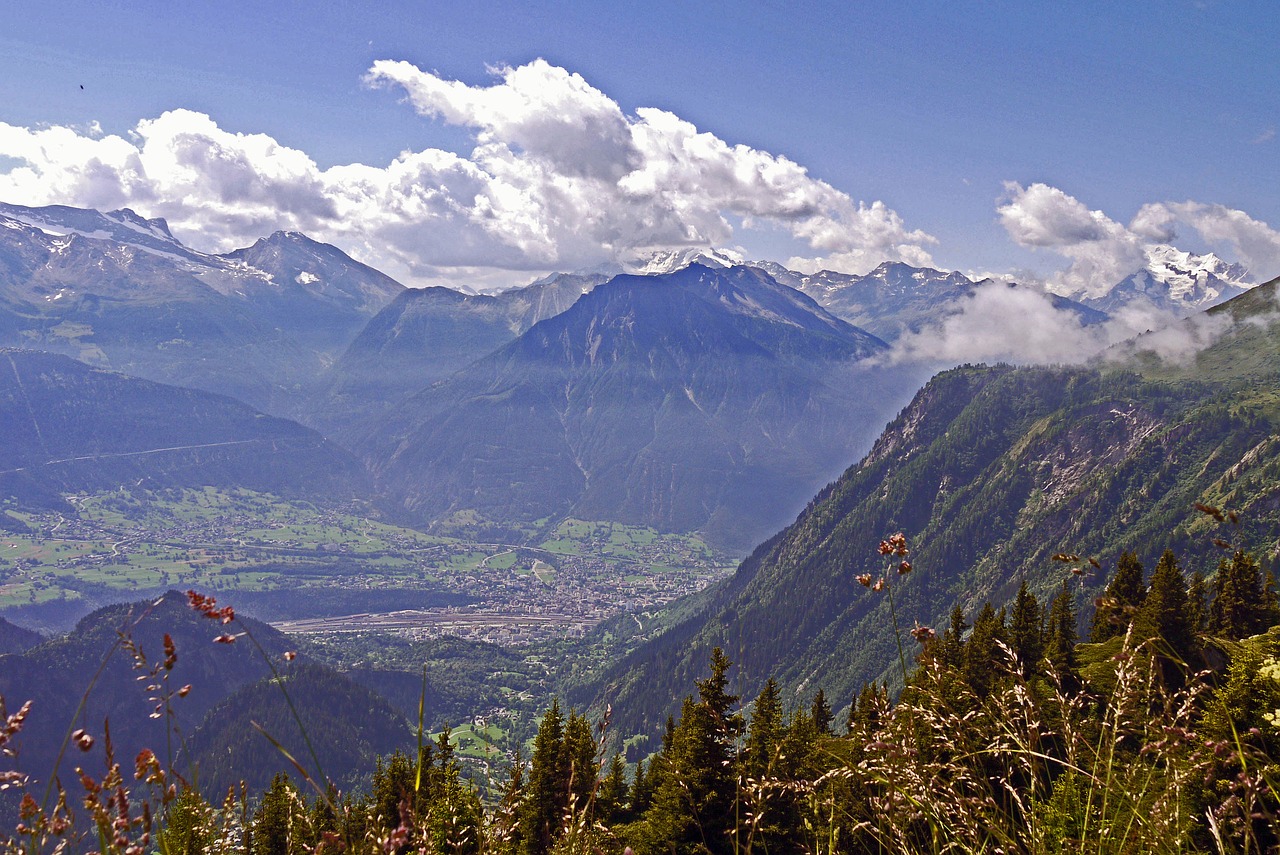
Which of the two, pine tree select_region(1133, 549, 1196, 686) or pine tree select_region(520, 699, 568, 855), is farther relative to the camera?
pine tree select_region(1133, 549, 1196, 686)

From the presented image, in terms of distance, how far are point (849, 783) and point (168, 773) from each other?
15.4 feet

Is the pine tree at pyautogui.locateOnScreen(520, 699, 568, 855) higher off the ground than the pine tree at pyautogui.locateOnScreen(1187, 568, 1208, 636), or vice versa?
the pine tree at pyautogui.locateOnScreen(1187, 568, 1208, 636)

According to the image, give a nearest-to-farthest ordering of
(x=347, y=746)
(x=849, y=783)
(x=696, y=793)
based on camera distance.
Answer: (x=849, y=783), (x=696, y=793), (x=347, y=746)

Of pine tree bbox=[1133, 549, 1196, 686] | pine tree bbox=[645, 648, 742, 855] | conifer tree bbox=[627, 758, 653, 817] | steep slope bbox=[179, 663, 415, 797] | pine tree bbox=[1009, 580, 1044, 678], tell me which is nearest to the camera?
pine tree bbox=[645, 648, 742, 855]

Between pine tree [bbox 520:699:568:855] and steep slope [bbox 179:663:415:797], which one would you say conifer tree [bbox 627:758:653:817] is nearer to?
pine tree [bbox 520:699:568:855]

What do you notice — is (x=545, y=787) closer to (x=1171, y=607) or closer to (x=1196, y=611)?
(x=1171, y=607)

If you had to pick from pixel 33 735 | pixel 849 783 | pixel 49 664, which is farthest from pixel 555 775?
pixel 49 664

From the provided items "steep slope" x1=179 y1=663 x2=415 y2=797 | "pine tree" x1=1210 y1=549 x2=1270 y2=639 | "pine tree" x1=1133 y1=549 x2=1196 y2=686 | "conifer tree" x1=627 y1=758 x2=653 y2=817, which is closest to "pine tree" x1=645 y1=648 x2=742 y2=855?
"conifer tree" x1=627 y1=758 x2=653 y2=817

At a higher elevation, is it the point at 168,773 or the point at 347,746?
the point at 168,773

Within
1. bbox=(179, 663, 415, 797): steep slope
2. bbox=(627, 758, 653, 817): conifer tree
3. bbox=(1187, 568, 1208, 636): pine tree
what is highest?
bbox=(1187, 568, 1208, 636): pine tree

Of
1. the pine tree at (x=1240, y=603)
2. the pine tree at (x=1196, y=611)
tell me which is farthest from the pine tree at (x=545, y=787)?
the pine tree at (x=1240, y=603)

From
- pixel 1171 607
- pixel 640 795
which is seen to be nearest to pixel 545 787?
pixel 640 795

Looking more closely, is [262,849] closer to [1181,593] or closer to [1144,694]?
[1144,694]

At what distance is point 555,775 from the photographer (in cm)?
2553
